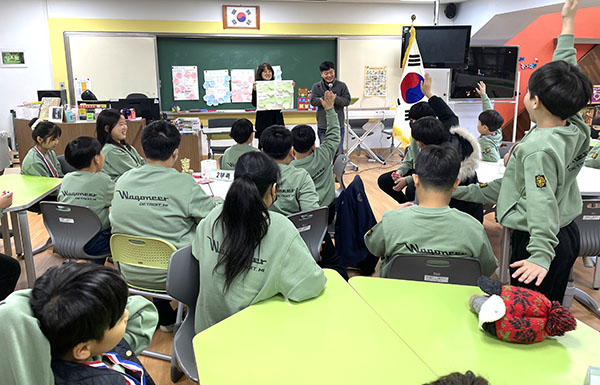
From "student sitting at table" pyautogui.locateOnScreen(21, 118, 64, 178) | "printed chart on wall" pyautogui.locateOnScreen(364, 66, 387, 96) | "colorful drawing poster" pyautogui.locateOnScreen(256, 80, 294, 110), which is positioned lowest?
"student sitting at table" pyautogui.locateOnScreen(21, 118, 64, 178)

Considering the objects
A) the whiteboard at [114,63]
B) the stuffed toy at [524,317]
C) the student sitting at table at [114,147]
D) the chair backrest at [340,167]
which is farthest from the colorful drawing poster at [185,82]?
the stuffed toy at [524,317]

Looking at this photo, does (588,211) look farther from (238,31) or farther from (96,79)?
(96,79)

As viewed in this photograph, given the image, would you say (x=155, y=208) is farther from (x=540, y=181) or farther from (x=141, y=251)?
(x=540, y=181)

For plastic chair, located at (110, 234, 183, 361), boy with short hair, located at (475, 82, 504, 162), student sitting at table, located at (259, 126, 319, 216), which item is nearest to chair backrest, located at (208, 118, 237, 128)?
boy with short hair, located at (475, 82, 504, 162)

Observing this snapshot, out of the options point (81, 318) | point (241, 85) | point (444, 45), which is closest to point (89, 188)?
point (81, 318)

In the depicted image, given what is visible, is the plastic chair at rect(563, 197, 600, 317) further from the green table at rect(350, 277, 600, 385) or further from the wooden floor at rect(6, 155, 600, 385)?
the green table at rect(350, 277, 600, 385)

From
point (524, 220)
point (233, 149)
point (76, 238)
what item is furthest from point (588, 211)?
point (76, 238)

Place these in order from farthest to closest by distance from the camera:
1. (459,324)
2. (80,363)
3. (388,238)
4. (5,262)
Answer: (5,262) < (388,238) < (459,324) < (80,363)

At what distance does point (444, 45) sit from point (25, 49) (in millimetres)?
6740

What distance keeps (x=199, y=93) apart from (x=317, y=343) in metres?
7.22

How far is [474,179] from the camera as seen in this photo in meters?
3.03

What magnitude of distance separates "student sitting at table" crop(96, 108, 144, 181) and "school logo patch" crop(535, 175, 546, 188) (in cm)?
287

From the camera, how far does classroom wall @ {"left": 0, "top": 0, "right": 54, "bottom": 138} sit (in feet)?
23.5

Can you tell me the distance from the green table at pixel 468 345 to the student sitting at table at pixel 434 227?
0.31 meters
